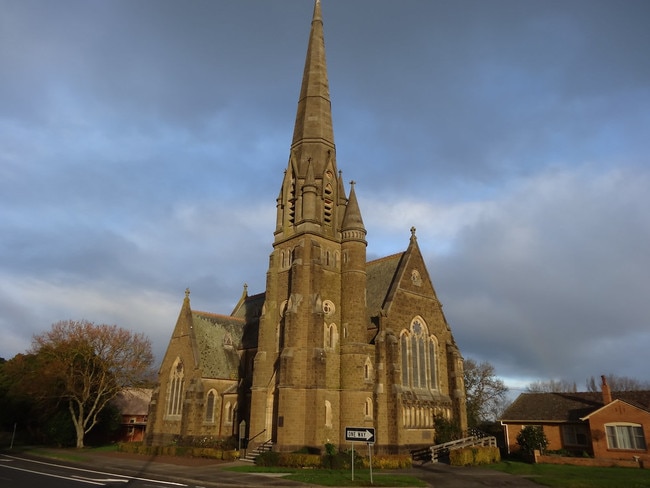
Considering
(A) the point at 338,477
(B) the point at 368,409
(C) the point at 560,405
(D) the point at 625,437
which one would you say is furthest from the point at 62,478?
(C) the point at 560,405

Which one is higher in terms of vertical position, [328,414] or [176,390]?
[176,390]

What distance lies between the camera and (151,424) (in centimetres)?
4228

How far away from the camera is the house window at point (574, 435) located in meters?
34.6

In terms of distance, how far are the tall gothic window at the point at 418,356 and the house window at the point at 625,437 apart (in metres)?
12.1

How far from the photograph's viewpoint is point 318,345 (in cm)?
3309

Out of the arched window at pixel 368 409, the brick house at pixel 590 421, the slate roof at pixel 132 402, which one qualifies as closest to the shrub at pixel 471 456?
the arched window at pixel 368 409

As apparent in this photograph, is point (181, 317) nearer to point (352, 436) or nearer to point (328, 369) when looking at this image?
point (328, 369)

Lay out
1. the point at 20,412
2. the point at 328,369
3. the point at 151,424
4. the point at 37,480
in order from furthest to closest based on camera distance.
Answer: the point at 20,412
the point at 151,424
the point at 328,369
the point at 37,480

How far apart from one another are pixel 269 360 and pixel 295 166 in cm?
1582

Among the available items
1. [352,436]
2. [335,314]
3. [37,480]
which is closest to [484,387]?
[335,314]

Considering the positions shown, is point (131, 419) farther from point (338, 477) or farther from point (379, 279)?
point (338, 477)

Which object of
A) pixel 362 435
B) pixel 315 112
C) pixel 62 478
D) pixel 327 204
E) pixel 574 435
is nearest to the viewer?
pixel 362 435

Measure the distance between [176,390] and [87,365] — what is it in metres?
8.31

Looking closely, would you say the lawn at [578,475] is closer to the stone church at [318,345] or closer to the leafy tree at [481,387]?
the stone church at [318,345]
